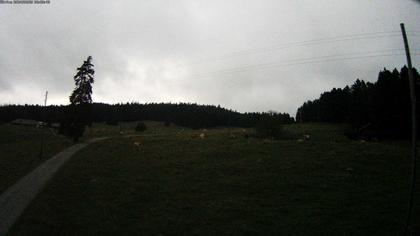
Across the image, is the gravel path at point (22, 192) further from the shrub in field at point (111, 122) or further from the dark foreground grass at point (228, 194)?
the shrub in field at point (111, 122)

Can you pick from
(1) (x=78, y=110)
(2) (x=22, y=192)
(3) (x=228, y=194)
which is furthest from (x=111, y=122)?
(3) (x=228, y=194)

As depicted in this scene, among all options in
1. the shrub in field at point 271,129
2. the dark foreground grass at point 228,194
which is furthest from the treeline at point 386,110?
the dark foreground grass at point 228,194

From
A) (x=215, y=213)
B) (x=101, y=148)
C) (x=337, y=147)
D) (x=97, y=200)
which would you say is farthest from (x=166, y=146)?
(x=215, y=213)

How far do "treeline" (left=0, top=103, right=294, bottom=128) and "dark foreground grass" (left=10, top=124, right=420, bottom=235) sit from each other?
3591 inches

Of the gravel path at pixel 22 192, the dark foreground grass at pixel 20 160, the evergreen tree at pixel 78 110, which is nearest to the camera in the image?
the gravel path at pixel 22 192

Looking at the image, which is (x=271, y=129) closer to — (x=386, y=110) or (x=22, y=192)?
(x=386, y=110)

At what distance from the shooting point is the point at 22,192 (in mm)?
29328

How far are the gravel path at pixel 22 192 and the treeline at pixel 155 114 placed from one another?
94785mm

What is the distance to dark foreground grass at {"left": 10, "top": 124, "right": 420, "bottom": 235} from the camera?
2083 centimetres

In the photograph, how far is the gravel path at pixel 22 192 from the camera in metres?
22.5

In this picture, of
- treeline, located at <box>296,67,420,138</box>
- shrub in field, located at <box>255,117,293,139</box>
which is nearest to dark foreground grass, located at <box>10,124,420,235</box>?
shrub in field, located at <box>255,117,293,139</box>

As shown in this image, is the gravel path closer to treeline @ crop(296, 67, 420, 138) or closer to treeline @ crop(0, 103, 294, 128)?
treeline @ crop(296, 67, 420, 138)

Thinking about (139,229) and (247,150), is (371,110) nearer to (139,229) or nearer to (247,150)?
(247,150)

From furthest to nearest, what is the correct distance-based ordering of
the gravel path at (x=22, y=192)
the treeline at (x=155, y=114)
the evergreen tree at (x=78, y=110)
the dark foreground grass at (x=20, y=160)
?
the treeline at (x=155, y=114), the evergreen tree at (x=78, y=110), the dark foreground grass at (x=20, y=160), the gravel path at (x=22, y=192)
